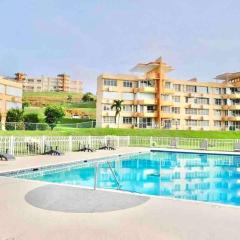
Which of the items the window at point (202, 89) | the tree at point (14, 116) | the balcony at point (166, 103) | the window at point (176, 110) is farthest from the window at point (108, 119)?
the window at point (202, 89)

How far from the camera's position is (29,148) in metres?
22.3

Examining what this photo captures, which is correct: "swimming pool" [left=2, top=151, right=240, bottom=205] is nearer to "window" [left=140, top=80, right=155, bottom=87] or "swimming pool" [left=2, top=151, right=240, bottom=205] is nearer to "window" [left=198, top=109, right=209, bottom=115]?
"window" [left=140, top=80, right=155, bottom=87]

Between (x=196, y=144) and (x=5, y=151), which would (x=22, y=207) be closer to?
(x=5, y=151)

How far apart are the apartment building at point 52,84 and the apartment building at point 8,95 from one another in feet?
297

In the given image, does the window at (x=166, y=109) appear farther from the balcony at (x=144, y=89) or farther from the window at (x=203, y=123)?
the window at (x=203, y=123)

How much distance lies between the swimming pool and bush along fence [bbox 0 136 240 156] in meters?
3.99

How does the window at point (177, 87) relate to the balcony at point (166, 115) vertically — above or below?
above

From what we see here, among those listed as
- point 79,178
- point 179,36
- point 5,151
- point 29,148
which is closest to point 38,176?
point 79,178

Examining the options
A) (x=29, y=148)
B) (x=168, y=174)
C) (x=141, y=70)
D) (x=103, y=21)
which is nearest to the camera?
(x=168, y=174)

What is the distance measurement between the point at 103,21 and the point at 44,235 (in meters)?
31.7

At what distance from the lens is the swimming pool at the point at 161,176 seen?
14.3m

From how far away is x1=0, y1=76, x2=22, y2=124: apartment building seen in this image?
176 ft

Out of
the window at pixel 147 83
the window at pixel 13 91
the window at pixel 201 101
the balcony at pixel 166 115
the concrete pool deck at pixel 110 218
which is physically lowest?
the concrete pool deck at pixel 110 218

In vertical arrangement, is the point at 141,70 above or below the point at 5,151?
above
